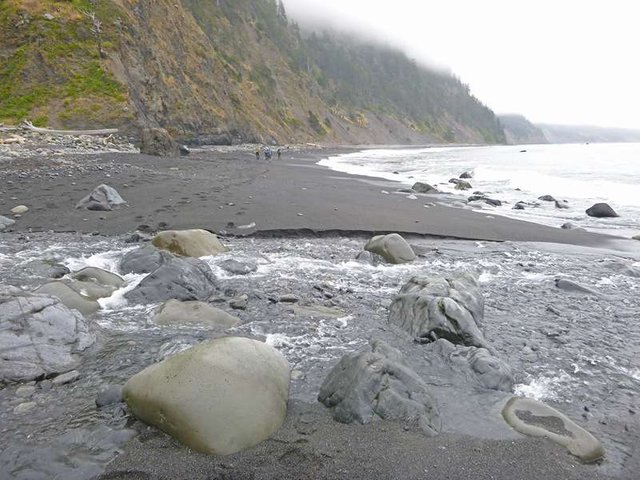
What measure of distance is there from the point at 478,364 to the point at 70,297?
19.2 ft

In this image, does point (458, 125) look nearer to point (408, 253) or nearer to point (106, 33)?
point (106, 33)

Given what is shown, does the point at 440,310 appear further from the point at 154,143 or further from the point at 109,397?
the point at 154,143

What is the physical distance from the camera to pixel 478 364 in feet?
17.0

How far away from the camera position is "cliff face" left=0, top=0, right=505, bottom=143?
33.0m

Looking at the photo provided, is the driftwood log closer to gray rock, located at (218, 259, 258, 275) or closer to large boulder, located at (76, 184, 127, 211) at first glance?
large boulder, located at (76, 184, 127, 211)

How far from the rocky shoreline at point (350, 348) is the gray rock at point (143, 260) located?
0.04 meters

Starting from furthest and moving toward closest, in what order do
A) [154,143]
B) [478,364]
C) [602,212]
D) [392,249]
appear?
[154,143] → [602,212] → [392,249] → [478,364]

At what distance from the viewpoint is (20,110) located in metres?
30.8

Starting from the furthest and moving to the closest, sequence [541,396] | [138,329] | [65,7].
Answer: [65,7] → [138,329] → [541,396]

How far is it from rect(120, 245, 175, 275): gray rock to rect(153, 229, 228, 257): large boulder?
0.51 m

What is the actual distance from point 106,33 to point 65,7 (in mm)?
3800

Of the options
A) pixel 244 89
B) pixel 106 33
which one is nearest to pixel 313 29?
pixel 244 89

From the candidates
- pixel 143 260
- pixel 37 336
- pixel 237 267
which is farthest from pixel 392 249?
pixel 37 336

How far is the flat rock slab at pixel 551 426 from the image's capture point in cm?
390
